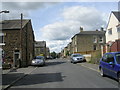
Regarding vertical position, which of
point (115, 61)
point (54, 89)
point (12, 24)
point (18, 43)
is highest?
point (12, 24)

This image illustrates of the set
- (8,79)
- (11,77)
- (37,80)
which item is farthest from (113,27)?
(8,79)

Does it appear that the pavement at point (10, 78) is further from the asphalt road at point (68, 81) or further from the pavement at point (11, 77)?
the asphalt road at point (68, 81)

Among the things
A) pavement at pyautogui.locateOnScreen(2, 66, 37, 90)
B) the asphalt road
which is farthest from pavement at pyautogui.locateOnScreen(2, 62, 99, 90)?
the asphalt road


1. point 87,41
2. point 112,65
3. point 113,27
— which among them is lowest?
point 112,65

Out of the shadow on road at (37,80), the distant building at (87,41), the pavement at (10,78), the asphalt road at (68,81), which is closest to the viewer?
the asphalt road at (68,81)

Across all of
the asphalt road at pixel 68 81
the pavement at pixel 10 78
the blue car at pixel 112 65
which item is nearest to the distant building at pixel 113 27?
the pavement at pixel 10 78

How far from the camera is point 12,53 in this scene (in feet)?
104

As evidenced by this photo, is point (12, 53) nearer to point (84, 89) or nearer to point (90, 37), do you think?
point (84, 89)

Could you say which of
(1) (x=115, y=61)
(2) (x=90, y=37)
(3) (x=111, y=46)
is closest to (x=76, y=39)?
(2) (x=90, y=37)

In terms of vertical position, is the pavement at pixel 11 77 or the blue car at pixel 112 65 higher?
the blue car at pixel 112 65

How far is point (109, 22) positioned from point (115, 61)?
2617 centimetres

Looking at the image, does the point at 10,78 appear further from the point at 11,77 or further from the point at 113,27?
the point at 113,27

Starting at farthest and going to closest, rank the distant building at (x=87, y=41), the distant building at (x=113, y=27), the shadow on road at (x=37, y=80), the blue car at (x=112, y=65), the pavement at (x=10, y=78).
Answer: the distant building at (x=87, y=41)
the distant building at (x=113, y=27)
the shadow on road at (x=37, y=80)
the pavement at (x=10, y=78)
the blue car at (x=112, y=65)

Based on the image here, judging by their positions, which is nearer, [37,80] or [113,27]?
[37,80]
